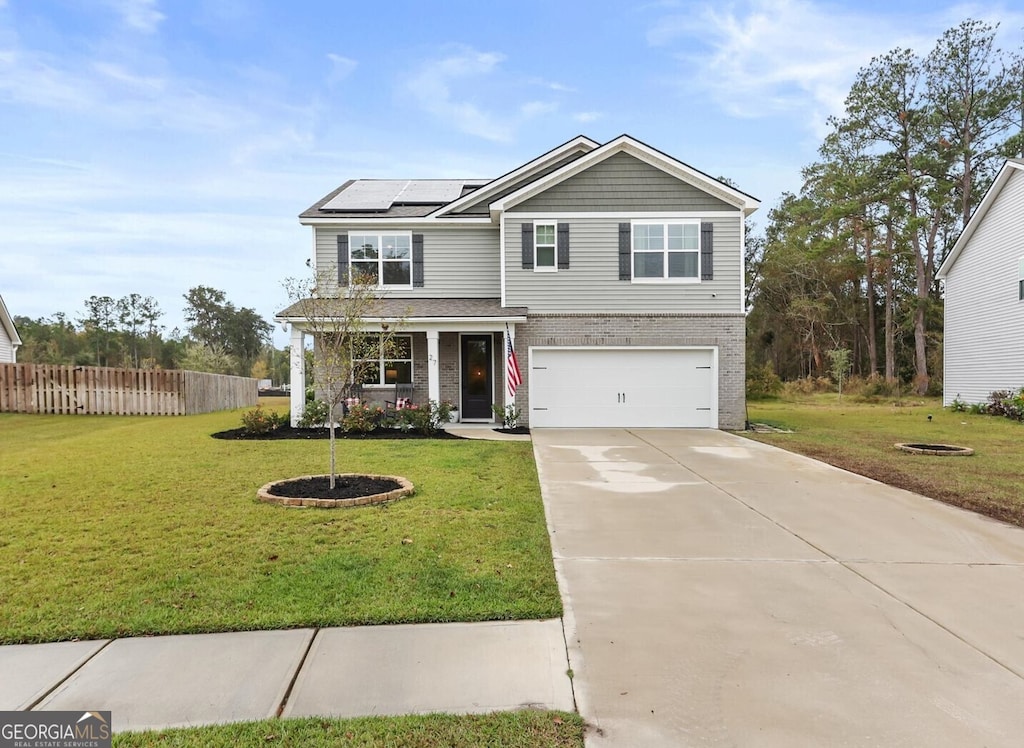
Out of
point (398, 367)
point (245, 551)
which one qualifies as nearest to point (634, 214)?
point (398, 367)

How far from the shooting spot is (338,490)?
6.71 metres

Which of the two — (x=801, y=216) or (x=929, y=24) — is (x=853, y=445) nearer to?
(x=929, y=24)

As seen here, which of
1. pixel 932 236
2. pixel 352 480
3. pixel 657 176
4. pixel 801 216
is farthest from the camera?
pixel 801 216

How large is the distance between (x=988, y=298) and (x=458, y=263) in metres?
17.2

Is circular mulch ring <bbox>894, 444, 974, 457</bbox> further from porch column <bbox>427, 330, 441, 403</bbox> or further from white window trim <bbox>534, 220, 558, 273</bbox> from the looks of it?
porch column <bbox>427, 330, 441, 403</bbox>

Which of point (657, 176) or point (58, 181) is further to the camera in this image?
point (58, 181)

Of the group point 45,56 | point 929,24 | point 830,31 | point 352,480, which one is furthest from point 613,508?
point 929,24

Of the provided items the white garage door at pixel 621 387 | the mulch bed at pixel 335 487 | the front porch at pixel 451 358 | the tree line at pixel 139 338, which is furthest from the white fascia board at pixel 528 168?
the tree line at pixel 139 338

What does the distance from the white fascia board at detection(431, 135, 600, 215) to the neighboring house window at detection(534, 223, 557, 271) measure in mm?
2089

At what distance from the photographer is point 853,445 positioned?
11438 mm

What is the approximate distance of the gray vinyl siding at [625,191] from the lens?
46.9ft

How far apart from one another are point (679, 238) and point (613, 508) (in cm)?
996

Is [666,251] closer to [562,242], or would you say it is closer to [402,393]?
[562,242]

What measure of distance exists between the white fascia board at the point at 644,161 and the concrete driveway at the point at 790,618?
9258 mm
